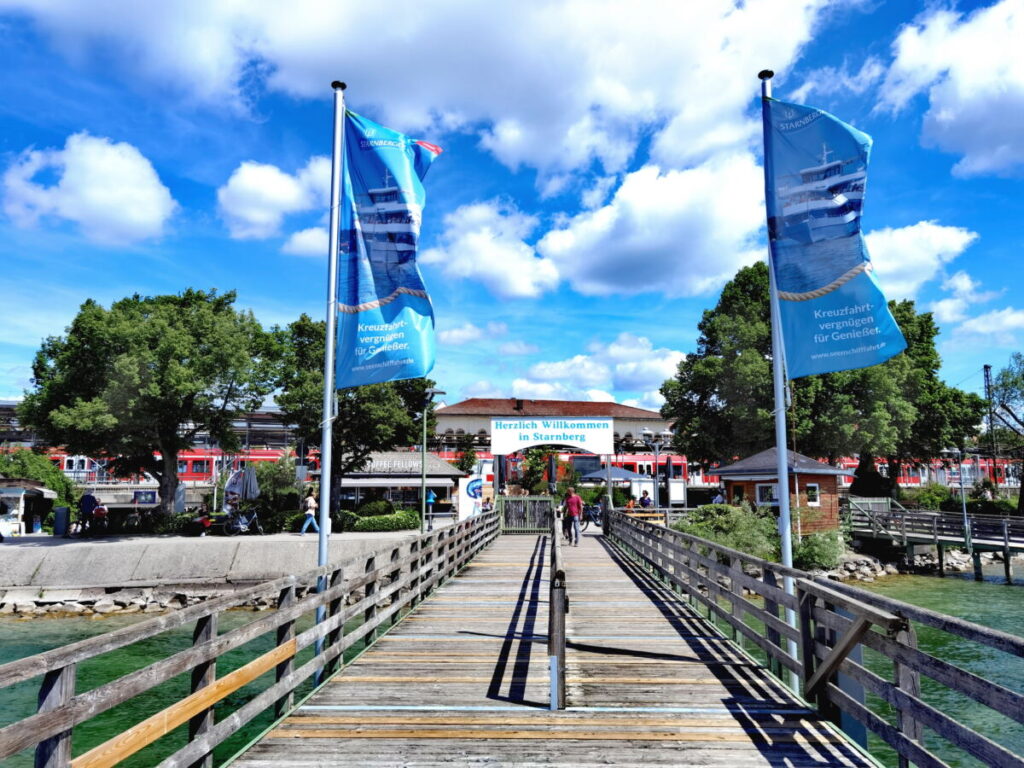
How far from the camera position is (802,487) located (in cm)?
3262

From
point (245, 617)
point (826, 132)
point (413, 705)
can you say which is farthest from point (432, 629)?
point (245, 617)

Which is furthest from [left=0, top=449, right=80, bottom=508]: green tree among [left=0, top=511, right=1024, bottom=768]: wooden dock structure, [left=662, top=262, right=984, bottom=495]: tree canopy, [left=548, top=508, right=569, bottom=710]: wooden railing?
[left=548, top=508, right=569, bottom=710]: wooden railing

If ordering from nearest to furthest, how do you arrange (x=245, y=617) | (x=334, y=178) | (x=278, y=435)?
(x=334, y=178)
(x=245, y=617)
(x=278, y=435)

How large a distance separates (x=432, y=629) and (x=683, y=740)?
5063mm

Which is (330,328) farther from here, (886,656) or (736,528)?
(736,528)

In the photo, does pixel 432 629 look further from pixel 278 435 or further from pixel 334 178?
pixel 278 435

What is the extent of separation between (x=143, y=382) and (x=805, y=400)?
3360 cm

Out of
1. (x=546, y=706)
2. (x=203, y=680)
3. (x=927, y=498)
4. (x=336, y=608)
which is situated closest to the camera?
(x=203, y=680)

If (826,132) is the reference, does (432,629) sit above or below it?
below

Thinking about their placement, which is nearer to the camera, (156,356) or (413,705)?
(413,705)

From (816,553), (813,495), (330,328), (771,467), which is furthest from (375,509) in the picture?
(330,328)

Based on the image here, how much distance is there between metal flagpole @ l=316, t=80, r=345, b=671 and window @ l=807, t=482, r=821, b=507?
28214 mm

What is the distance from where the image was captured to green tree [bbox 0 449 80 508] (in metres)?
43.9

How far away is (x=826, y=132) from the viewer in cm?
891
